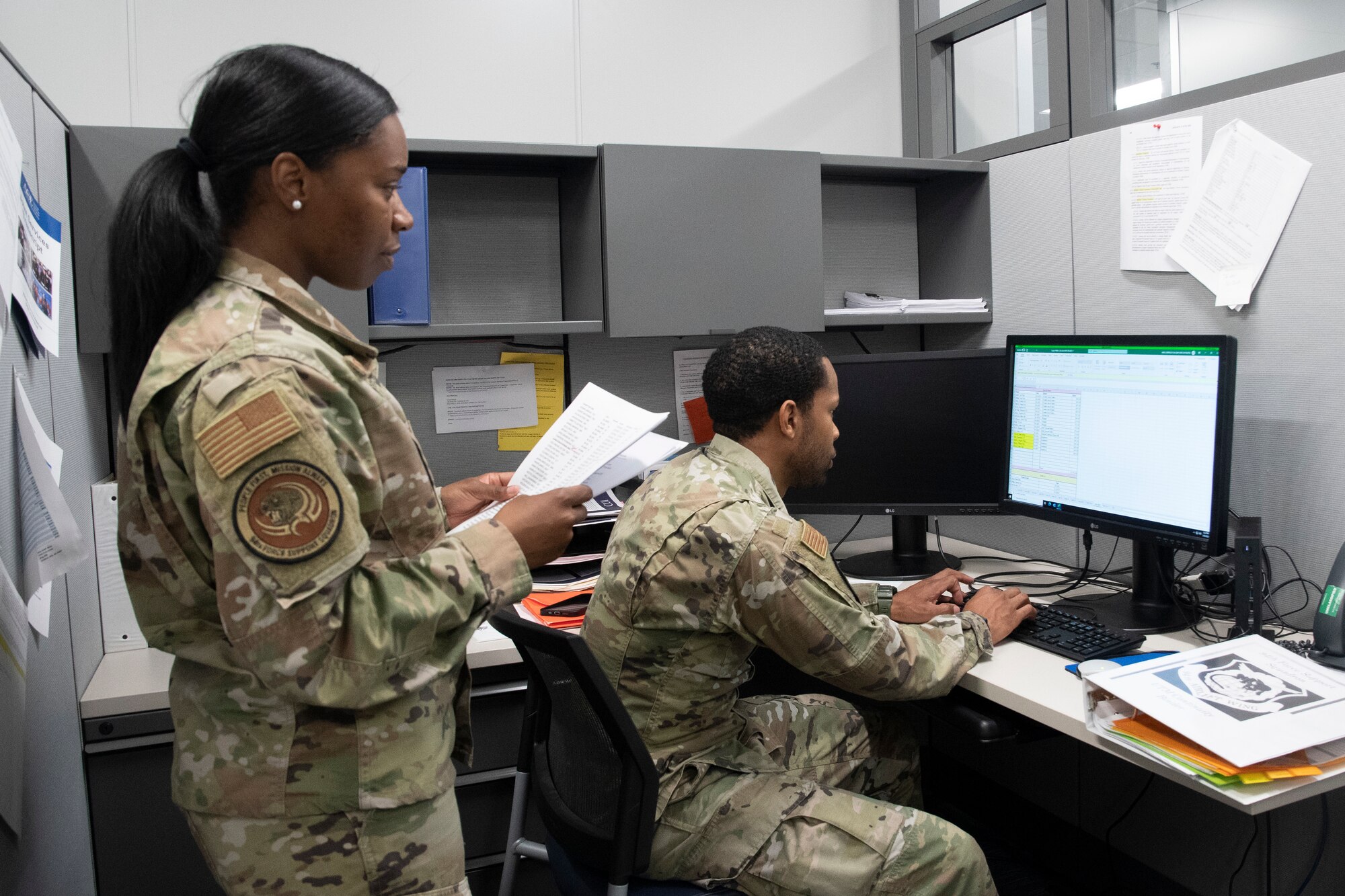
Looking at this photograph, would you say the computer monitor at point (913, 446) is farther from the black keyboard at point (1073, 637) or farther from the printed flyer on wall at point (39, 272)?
the printed flyer on wall at point (39, 272)

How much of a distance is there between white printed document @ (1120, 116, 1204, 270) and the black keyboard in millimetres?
644

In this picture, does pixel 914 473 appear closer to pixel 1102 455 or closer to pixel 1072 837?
pixel 1102 455

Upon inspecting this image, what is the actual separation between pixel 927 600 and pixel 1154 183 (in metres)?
0.83

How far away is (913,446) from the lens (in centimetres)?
189

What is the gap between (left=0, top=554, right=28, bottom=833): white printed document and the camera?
0.95 meters

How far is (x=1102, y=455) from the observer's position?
5.16 ft

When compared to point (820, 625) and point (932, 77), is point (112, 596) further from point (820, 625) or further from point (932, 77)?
point (932, 77)

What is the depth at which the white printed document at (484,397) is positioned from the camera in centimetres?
200

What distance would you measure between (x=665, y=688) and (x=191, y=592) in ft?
2.17

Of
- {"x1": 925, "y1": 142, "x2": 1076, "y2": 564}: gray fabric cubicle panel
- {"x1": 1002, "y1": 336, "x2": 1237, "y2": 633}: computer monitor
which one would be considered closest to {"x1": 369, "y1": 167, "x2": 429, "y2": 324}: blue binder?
{"x1": 1002, "y1": 336, "x2": 1237, "y2": 633}: computer monitor

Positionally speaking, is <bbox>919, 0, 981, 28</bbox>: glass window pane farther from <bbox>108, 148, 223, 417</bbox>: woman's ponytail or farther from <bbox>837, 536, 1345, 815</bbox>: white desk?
<bbox>108, 148, 223, 417</bbox>: woman's ponytail

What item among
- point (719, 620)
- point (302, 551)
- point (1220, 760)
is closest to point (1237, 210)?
point (1220, 760)

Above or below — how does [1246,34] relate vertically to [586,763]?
above

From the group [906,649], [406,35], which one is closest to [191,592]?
[906,649]
